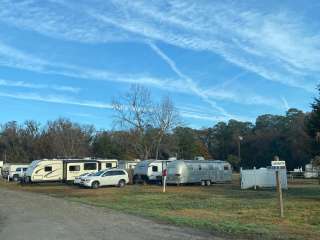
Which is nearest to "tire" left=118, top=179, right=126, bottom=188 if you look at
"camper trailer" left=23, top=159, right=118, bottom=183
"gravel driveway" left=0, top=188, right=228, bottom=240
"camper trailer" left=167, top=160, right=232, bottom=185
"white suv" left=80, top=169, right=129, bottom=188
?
"white suv" left=80, top=169, right=129, bottom=188

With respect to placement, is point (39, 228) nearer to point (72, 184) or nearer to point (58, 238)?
point (58, 238)

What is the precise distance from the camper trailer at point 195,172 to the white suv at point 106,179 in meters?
4.72

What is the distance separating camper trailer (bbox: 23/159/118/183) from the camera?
5562 centimetres

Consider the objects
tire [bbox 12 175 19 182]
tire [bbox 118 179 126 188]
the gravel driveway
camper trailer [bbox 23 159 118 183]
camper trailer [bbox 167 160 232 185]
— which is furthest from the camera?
tire [bbox 12 175 19 182]

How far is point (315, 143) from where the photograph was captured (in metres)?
44.0

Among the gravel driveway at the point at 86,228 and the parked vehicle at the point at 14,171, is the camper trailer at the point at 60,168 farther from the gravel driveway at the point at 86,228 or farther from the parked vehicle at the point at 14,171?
the gravel driveway at the point at 86,228

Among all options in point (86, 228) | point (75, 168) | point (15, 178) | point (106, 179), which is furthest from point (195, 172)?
point (86, 228)

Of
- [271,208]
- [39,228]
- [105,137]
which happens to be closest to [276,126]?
[105,137]

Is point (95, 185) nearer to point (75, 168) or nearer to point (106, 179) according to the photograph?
point (106, 179)

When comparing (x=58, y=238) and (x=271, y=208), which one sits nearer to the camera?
(x=58, y=238)

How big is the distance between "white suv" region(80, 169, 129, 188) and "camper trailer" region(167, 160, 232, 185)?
472 centimetres

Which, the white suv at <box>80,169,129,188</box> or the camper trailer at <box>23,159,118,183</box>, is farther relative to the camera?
the camper trailer at <box>23,159,118,183</box>

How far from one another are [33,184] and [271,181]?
23701mm

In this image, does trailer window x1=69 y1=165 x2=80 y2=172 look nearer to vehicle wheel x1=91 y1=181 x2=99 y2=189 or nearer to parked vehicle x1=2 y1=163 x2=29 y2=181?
vehicle wheel x1=91 y1=181 x2=99 y2=189
